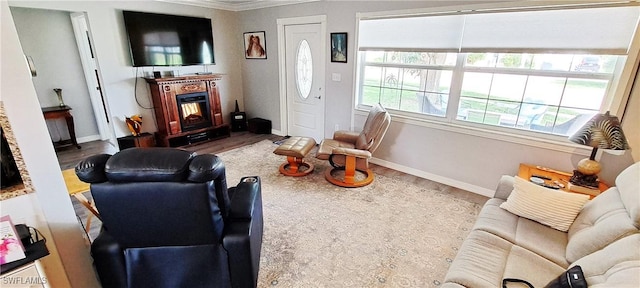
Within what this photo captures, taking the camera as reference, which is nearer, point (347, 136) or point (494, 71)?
point (494, 71)

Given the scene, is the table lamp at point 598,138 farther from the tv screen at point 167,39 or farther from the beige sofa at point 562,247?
the tv screen at point 167,39

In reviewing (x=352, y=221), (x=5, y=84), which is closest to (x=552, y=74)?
(x=352, y=221)

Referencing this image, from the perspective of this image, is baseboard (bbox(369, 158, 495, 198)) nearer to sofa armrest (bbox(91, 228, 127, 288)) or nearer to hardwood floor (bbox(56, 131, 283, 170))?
hardwood floor (bbox(56, 131, 283, 170))

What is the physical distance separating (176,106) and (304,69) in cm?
208

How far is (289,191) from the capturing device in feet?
10.1

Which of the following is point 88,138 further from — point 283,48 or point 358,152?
point 358,152

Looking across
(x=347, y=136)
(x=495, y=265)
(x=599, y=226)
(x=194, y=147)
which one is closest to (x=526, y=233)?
(x=599, y=226)

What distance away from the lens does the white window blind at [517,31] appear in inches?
84.0

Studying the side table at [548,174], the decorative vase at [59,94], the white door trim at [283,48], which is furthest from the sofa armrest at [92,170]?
the decorative vase at [59,94]

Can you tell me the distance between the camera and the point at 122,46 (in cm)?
390

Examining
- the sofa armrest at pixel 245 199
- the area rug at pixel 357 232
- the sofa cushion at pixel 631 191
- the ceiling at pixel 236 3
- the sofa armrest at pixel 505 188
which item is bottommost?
the area rug at pixel 357 232

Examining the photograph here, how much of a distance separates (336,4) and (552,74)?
8.24 feet

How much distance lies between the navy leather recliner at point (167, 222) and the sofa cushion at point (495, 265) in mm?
1144

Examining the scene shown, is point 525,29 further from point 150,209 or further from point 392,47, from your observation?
point 150,209
